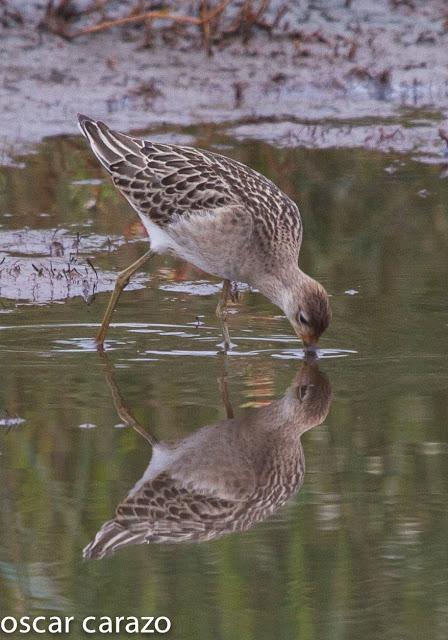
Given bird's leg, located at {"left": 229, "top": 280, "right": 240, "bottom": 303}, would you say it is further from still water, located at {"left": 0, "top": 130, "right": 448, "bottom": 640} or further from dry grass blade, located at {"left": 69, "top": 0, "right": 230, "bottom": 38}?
dry grass blade, located at {"left": 69, "top": 0, "right": 230, "bottom": 38}

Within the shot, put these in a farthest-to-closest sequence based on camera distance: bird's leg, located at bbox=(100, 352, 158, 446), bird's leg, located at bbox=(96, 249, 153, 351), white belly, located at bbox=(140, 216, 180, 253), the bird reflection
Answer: white belly, located at bbox=(140, 216, 180, 253), bird's leg, located at bbox=(96, 249, 153, 351), bird's leg, located at bbox=(100, 352, 158, 446), the bird reflection

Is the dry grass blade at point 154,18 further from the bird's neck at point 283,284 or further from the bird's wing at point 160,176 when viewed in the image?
the bird's neck at point 283,284

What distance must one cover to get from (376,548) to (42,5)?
10724 mm

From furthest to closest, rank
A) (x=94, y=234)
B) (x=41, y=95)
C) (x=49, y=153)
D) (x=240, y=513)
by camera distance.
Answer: (x=41, y=95)
(x=49, y=153)
(x=94, y=234)
(x=240, y=513)

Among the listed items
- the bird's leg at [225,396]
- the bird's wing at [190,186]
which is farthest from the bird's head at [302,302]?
the bird's leg at [225,396]

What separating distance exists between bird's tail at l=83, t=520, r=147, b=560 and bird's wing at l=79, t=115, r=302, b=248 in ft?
9.95

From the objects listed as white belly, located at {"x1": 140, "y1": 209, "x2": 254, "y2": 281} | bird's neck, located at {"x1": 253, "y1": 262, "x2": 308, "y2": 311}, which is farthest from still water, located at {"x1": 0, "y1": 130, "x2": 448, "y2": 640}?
white belly, located at {"x1": 140, "y1": 209, "x2": 254, "y2": 281}

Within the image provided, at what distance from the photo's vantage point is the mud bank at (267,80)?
45.4 ft

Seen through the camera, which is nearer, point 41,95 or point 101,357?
point 101,357

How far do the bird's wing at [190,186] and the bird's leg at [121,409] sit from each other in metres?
1.07

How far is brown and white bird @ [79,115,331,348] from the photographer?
8.31 m

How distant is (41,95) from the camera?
46.8ft

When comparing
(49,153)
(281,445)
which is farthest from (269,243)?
(49,153)

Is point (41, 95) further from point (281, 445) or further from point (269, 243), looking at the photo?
point (281, 445)
